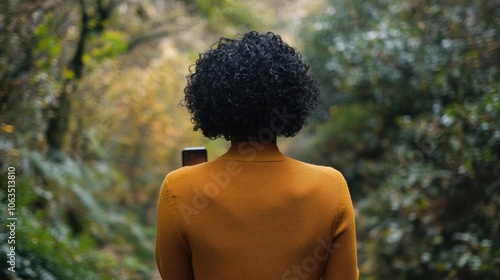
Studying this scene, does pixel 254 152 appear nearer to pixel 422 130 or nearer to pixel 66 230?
pixel 422 130

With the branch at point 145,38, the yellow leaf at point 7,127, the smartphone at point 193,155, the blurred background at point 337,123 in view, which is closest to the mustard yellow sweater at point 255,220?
the smartphone at point 193,155

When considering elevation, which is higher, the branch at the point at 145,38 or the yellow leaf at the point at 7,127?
the branch at the point at 145,38

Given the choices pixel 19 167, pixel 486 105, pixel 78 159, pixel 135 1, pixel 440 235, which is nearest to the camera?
pixel 486 105

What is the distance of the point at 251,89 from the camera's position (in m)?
1.97

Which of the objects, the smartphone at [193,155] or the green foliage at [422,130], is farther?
the green foliage at [422,130]

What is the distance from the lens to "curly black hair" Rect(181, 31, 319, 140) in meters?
1.98

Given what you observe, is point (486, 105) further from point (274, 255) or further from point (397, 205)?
point (274, 255)

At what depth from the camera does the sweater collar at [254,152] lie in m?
2.04

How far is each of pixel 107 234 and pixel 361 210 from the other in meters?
3.46

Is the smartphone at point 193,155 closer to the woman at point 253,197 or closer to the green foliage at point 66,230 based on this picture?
the woman at point 253,197

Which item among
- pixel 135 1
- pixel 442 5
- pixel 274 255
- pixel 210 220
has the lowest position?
pixel 274 255

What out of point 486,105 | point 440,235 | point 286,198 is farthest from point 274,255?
point 440,235

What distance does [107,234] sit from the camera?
300 inches

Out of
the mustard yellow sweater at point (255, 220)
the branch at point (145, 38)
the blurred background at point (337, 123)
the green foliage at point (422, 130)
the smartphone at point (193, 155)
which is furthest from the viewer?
the branch at point (145, 38)
